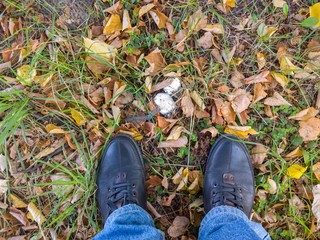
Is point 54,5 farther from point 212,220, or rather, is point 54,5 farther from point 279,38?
point 212,220

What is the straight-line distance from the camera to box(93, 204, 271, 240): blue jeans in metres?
1.16

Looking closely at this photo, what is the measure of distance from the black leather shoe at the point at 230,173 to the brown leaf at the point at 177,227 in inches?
8.4

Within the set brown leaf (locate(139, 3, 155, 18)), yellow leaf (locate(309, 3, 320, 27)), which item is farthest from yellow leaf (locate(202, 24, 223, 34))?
yellow leaf (locate(309, 3, 320, 27))

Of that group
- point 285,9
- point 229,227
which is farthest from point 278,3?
point 229,227

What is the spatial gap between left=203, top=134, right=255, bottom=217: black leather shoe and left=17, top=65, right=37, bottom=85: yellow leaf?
51.0 inches

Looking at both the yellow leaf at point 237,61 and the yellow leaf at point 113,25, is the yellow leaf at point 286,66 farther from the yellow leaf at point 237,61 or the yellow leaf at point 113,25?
the yellow leaf at point 113,25

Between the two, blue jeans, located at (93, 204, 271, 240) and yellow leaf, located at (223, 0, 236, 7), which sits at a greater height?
yellow leaf, located at (223, 0, 236, 7)

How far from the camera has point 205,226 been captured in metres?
1.34

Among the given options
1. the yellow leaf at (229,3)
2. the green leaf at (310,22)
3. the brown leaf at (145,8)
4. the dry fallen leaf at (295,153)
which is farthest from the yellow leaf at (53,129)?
the green leaf at (310,22)

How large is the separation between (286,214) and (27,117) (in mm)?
1859

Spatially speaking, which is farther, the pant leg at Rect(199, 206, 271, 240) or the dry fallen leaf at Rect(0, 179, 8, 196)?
the dry fallen leaf at Rect(0, 179, 8, 196)

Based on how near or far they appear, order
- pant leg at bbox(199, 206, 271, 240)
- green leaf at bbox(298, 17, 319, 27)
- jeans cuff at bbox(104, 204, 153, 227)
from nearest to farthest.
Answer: pant leg at bbox(199, 206, 271, 240) < jeans cuff at bbox(104, 204, 153, 227) < green leaf at bbox(298, 17, 319, 27)

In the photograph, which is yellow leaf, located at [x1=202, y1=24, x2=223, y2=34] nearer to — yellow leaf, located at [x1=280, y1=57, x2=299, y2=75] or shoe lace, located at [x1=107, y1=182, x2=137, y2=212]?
yellow leaf, located at [x1=280, y1=57, x2=299, y2=75]

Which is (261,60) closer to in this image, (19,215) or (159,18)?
(159,18)
